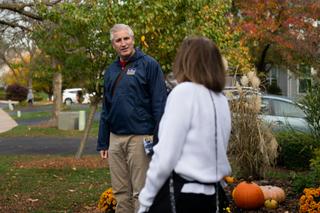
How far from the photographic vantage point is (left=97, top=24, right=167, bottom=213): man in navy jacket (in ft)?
17.3

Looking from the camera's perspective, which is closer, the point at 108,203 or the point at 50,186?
the point at 108,203

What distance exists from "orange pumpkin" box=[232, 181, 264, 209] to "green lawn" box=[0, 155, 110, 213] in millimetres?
1841

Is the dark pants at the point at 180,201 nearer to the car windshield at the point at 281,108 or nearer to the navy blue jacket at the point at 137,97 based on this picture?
the navy blue jacket at the point at 137,97

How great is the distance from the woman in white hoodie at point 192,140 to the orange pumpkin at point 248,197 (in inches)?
147

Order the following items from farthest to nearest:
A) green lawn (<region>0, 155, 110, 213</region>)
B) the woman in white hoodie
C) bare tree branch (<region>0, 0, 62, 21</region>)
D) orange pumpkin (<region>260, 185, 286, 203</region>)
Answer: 1. bare tree branch (<region>0, 0, 62, 21</region>)
2. green lawn (<region>0, 155, 110, 213</region>)
3. orange pumpkin (<region>260, 185, 286, 203</region>)
4. the woman in white hoodie

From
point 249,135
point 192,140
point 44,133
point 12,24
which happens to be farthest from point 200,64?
point 44,133

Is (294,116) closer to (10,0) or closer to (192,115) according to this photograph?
(10,0)

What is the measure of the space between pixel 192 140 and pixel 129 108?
2.10 meters

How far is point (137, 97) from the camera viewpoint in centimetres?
527

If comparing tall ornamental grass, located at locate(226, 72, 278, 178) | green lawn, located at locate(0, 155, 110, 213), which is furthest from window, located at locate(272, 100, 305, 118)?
tall ornamental grass, located at locate(226, 72, 278, 178)

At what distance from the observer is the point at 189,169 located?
126 inches

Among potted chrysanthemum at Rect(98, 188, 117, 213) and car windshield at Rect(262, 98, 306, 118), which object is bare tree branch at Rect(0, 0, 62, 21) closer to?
car windshield at Rect(262, 98, 306, 118)

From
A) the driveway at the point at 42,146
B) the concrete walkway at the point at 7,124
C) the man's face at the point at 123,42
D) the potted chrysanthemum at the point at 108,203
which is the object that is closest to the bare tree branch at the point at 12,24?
the driveway at the point at 42,146

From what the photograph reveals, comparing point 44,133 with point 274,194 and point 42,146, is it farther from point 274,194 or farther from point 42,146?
point 274,194
